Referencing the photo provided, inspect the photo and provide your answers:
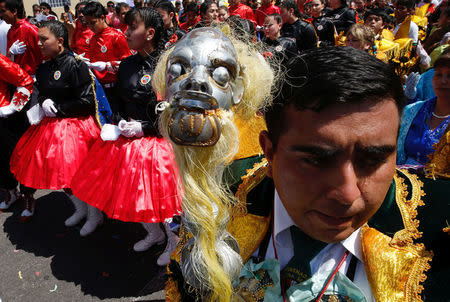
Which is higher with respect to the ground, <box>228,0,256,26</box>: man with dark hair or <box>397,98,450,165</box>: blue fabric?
<box>228,0,256,26</box>: man with dark hair

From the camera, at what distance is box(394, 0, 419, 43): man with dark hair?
15.6ft

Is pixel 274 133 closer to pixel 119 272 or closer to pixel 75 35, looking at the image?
pixel 119 272

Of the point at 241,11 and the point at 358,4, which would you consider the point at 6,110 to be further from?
the point at 358,4

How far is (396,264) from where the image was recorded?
96 centimetres

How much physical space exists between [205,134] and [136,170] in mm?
1801

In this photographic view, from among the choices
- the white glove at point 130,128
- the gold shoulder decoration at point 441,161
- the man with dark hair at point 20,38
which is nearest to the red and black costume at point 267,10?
the man with dark hair at point 20,38

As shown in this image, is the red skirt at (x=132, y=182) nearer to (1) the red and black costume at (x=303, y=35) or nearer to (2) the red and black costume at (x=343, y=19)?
(1) the red and black costume at (x=303, y=35)

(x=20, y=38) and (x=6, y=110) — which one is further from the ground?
(x=20, y=38)

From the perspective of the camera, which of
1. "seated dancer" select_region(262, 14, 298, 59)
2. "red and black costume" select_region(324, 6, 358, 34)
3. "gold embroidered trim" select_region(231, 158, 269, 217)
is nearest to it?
"gold embroidered trim" select_region(231, 158, 269, 217)

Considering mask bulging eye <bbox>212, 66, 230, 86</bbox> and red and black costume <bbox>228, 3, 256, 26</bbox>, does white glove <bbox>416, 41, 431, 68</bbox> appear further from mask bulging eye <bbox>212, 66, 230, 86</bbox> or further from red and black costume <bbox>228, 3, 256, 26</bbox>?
mask bulging eye <bbox>212, 66, 230, 86</bbox>

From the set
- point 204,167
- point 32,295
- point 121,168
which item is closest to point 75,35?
point 121,168

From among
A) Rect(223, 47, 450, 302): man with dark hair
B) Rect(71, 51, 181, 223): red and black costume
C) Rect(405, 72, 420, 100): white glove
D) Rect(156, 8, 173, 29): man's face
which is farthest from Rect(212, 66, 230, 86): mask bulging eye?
Rect(156, 8, 173, 29): man's face

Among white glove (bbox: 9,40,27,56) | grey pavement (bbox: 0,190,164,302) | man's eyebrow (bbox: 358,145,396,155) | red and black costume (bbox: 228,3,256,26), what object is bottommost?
grey pavement (bbox: 0,190,164,302)

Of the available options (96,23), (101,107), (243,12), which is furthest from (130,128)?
(243,12)
